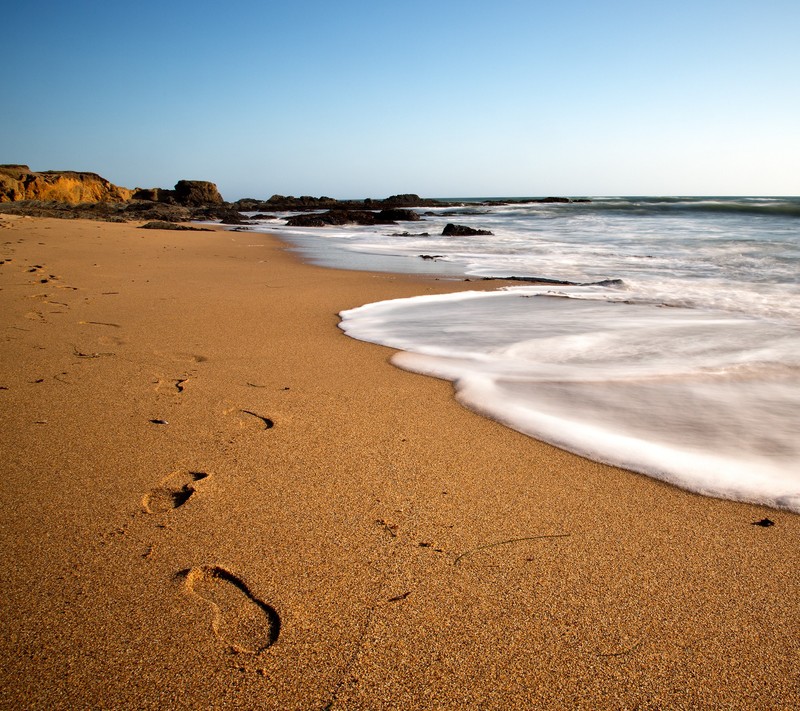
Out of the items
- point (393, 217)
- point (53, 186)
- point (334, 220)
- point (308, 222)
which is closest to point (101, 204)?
point (53, 186)

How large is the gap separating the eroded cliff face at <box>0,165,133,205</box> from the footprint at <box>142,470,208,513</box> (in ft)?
74.1

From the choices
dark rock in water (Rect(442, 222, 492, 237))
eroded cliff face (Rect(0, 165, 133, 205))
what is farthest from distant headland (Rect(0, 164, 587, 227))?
dark rock in water (Rect(442, 222, 492, 237))

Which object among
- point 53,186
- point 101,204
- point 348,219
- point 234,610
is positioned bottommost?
point 234,610

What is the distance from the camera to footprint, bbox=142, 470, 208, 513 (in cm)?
161

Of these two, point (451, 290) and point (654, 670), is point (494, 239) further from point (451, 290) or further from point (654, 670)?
point (654, 670)

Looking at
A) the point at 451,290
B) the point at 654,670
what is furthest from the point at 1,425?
the point at 451,290

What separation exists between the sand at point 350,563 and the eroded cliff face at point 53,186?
73.4 feet

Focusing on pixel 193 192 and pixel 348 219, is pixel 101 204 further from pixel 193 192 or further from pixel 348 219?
pixel 193 192

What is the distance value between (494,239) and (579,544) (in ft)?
43.8

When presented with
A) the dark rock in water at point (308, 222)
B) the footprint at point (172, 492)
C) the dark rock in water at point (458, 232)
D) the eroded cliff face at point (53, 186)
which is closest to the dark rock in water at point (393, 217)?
the dark rock in water at point (308, 222)

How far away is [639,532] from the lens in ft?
5.14

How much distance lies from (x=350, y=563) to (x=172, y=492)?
2.18ft

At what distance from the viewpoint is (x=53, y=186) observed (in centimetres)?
2394

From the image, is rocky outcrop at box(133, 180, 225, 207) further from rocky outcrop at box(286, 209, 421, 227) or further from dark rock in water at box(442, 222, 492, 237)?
dark rock in water at box(442, 222, 492, 237)
